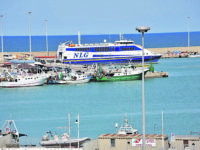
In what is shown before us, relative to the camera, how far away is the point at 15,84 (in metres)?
78.9

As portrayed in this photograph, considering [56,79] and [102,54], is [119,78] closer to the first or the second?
[56,79]

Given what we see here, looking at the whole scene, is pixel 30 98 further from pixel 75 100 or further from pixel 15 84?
pixel 15 84

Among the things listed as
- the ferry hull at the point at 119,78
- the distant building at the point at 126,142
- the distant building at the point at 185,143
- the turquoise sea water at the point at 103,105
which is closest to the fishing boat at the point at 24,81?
the turquoise sea water at the point at 103,105

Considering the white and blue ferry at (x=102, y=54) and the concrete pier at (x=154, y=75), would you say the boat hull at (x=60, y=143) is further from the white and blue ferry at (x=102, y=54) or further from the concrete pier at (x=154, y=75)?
the white and blue ferry at (x=102, y=54)

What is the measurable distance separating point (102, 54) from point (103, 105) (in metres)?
50.2

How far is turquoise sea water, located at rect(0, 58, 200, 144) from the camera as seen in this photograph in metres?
45.3

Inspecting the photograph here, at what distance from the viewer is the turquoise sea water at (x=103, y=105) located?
4531 cm

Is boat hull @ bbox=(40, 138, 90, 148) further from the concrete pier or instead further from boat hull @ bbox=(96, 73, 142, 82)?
the concrete pier

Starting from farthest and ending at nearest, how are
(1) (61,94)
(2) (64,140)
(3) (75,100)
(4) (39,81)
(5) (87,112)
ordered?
(4) (39,81) < (1) (61,94) < (3) (75,100) < (5) (87,112) < (2) (64,140)

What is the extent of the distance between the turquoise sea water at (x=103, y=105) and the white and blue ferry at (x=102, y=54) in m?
19.1

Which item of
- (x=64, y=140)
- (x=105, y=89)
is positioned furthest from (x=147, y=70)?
(x=64, y=140)

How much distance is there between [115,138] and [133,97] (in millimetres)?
37229

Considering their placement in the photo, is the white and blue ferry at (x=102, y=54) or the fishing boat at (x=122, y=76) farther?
the white and blue ferry at (x=102, y=54)

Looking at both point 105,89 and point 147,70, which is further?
point 147,70
